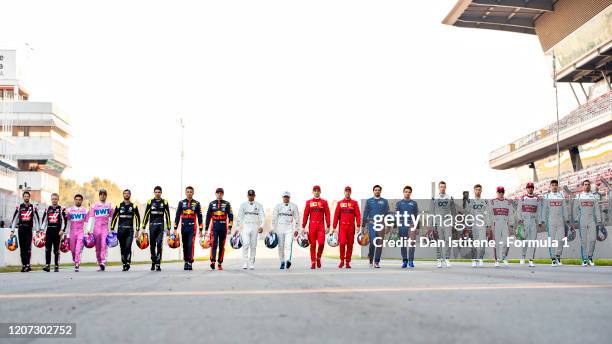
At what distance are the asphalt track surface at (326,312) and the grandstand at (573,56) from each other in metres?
43.7

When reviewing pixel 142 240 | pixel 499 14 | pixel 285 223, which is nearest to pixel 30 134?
pixel 499 14

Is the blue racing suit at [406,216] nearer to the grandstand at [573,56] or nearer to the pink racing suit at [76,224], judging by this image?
the pink racing suit at [76,224]

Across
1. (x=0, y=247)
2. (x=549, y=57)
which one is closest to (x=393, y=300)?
(x=0, y=247)

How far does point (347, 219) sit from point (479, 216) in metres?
3.39

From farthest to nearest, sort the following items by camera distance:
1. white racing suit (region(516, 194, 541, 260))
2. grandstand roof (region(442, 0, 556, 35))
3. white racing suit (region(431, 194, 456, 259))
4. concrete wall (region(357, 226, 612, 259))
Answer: grandstand roof (region(442, 0, 556, 35))
concrete wall (region(357, 226, 612, 259))
white racing suit (region(516, 194, 541, 260))
white racing suit (region(431, 194, 456, 259))

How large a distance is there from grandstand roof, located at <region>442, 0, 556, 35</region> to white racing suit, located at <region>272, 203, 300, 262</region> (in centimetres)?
4207

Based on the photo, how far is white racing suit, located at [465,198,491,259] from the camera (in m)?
18.4

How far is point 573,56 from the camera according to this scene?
58.6m

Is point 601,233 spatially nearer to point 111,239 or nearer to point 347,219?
point 347,219

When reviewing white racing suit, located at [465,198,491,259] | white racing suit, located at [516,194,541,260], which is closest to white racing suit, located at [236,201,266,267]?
white racing suit, located at [465,198,491,259]

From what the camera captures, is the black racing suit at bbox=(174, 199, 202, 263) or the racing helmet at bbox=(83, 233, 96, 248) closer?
the black racing suit at bbox=(174, 199, 202, 263)

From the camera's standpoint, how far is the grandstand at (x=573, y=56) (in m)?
53.7

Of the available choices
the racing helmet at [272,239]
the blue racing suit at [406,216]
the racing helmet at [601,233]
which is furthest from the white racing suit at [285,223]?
the racing helmet at [601,233]

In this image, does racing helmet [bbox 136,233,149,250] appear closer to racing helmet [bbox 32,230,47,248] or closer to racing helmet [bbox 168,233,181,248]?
racing helmet [bbox 168,233,181,248]
